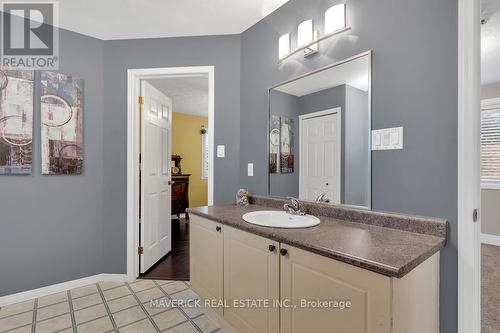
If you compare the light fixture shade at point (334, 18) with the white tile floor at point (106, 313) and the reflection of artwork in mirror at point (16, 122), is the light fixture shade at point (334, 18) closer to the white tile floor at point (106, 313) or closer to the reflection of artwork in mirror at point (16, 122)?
the white tile floor at point (106, 313)

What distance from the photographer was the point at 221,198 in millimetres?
2381

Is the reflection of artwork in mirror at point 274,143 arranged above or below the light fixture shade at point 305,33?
below

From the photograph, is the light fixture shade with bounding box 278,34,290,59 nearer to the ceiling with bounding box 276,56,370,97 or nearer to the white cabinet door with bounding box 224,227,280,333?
the ceiling with bounding box 276,56,370,97

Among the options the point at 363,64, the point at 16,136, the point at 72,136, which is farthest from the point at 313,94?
the point at 16,136

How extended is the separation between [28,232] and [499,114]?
5969 mm

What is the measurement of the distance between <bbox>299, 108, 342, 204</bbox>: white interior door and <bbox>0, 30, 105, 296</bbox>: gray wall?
201 cm

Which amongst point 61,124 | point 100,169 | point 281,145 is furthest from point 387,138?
point 61,124

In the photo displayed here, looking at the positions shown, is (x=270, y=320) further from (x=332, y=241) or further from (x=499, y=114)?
Answer: (x=499, y=114)

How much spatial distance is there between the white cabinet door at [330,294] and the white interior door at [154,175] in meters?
1.92

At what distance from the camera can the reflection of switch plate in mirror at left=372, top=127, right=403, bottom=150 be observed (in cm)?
126

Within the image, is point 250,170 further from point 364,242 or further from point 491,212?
point 491,212

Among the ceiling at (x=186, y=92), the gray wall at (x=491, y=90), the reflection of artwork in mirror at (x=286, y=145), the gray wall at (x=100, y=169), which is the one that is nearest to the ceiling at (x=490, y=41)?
the gray wall at (x=491, y=90)

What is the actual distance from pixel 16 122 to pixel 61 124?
0.99ft

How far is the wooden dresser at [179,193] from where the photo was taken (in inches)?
187
